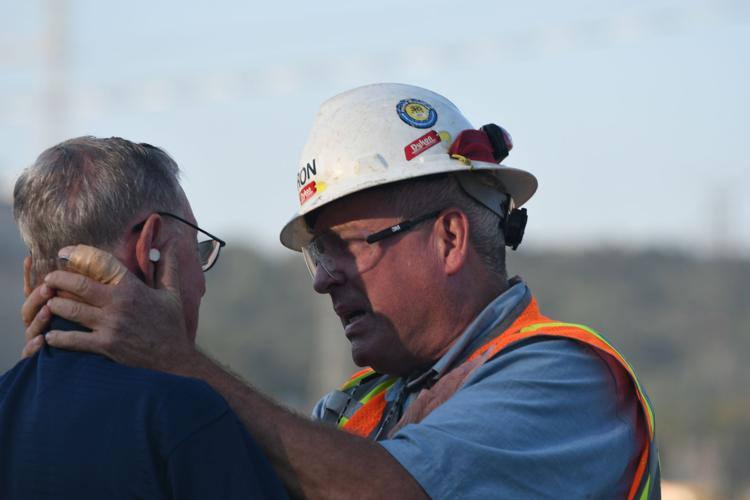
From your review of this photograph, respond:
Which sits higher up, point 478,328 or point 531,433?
point 478,328

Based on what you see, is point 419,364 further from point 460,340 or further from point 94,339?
point 94,339

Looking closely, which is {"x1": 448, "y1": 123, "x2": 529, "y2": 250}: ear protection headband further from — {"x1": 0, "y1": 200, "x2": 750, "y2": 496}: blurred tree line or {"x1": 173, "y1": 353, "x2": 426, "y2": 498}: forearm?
{"x1": 0, "y1": 200, "x2": 750, "y2": 496}: blurred tree line

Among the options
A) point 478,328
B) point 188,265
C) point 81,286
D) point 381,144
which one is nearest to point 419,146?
point 381,144

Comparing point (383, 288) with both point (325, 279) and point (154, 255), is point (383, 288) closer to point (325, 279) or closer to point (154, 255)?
point (325, 279)

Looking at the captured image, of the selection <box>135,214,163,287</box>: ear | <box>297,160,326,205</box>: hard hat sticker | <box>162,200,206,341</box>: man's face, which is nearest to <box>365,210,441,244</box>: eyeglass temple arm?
<box>297,160,326,205</box>: hard hat sticker

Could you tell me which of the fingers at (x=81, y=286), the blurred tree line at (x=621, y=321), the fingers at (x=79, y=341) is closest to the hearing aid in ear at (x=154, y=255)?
the fingers at (x=81, y=286)

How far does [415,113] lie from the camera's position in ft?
16.3

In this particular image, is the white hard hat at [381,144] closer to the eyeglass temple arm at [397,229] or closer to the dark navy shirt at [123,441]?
the eyeglass temple arm at [397,229]

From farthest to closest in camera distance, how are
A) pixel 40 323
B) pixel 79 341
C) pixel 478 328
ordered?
pixel 478 328 → pixel 40 323 → pixel 79 341

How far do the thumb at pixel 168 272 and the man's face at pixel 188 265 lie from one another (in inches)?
1.5

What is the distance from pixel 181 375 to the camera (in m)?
3.73

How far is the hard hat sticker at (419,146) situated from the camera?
4867mm

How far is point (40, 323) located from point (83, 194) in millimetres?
384

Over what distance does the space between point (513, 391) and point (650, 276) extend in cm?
7755
